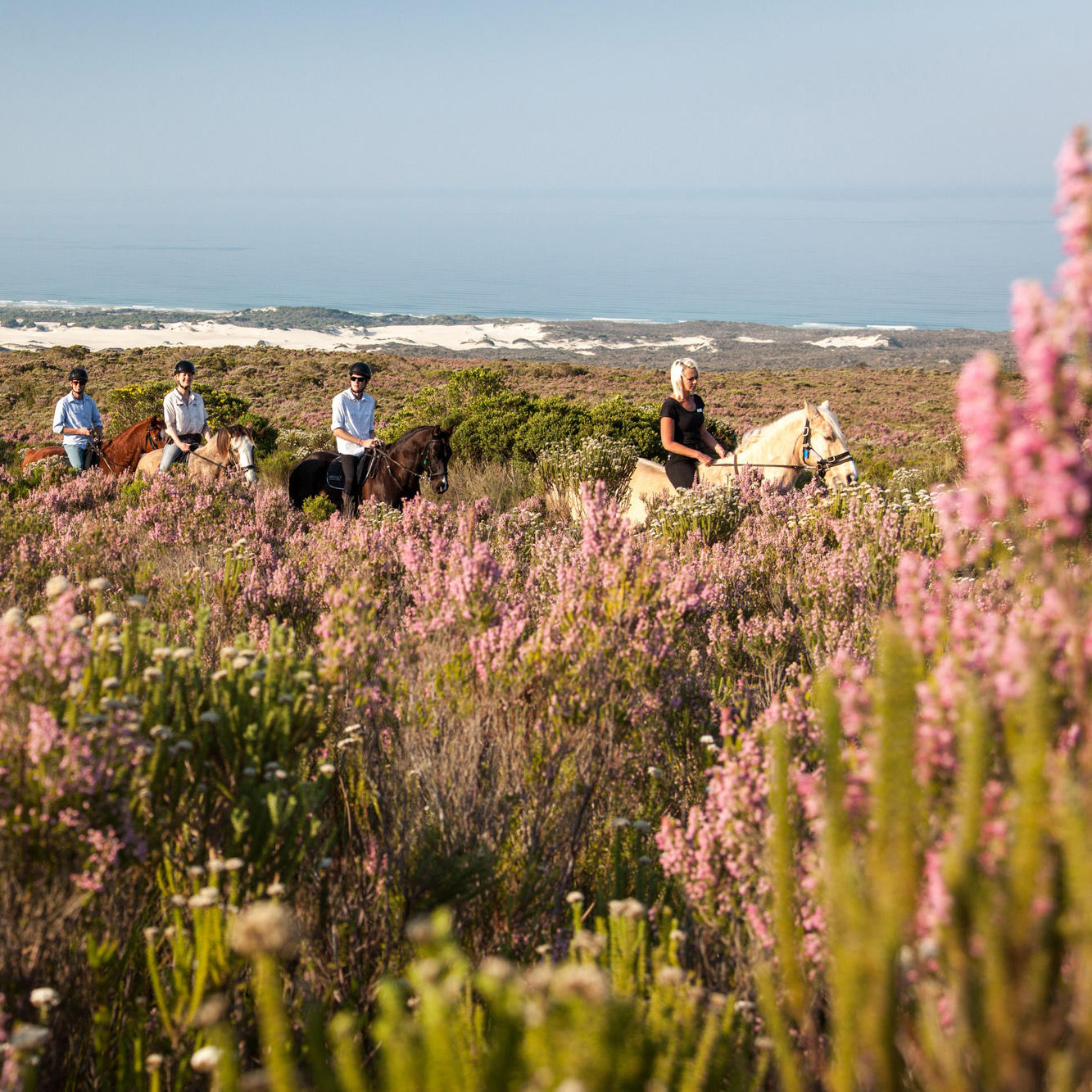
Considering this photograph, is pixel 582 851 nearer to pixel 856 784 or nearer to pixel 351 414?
pixel 856 784

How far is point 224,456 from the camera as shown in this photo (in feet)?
37.2

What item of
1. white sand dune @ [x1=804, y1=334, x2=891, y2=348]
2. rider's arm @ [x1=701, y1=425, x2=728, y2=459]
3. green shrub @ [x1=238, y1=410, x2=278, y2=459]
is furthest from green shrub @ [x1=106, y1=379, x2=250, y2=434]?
white sand dune @ [x1=804, y1=334, x2=891, y2=348]

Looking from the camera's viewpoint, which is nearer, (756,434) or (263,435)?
(756,434)

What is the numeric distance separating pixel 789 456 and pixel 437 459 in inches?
169

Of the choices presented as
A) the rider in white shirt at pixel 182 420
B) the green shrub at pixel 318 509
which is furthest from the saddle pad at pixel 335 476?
the rider in white shirt at pixel 182 420

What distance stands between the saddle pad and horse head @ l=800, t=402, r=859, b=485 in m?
6.15

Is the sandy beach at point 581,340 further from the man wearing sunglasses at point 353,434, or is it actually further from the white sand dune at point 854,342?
the man wearing sunglasses at point 353,434

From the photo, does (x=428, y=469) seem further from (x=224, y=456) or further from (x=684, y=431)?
(x=684, y=431)

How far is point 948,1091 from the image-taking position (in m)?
1.26

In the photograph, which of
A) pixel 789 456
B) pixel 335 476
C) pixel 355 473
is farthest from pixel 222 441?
pixel 789 456

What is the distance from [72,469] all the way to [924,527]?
36.7 feet

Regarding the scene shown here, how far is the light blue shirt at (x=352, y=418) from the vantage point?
35.6 ft

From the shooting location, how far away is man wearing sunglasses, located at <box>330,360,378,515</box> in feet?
35.5

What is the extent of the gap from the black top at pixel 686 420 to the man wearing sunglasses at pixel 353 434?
A: 381 cm
